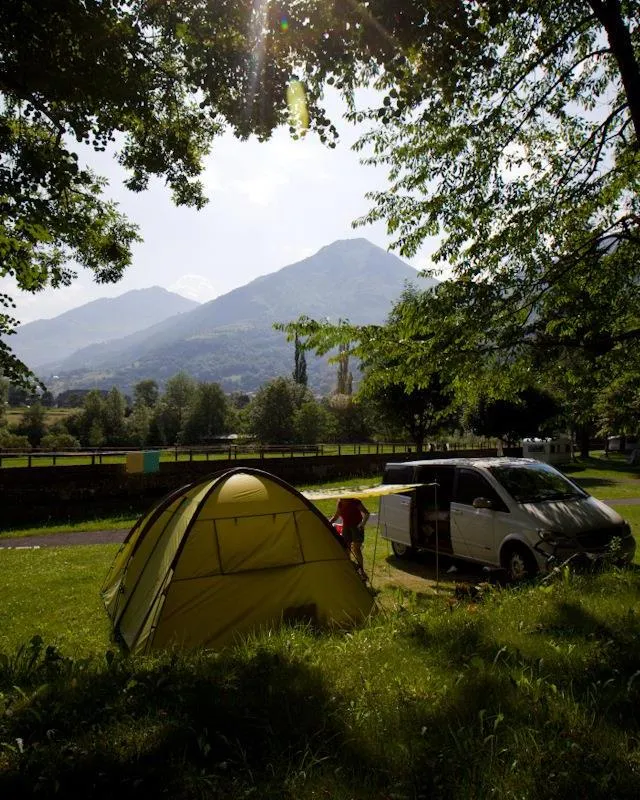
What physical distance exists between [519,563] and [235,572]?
15.5 ft

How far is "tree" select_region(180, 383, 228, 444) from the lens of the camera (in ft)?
320

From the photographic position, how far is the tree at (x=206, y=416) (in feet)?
320

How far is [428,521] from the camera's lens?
1123 centimetres

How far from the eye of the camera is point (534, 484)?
9367 mm

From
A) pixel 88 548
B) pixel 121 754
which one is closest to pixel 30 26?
pixel 121 754

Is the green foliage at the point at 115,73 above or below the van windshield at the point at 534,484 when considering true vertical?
above

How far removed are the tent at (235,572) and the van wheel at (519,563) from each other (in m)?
2.81

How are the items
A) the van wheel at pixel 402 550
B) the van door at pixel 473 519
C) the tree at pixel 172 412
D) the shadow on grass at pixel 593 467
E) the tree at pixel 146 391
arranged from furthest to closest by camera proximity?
→ the tree at pixel 146 391
the tree at pixel 172 412
the shadow on grass at pixel 593 467
the van wheel at pixel 402 550
the van door at pixel 473 519

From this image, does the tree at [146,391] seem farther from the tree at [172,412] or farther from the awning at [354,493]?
the awning at [354,493]

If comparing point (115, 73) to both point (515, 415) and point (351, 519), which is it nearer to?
point (351, 519)

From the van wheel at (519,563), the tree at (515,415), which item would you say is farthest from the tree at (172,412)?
the van wheel at (519,563)

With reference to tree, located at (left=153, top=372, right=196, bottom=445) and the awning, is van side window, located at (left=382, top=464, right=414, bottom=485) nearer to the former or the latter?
the awning

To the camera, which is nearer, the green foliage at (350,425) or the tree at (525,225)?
the tree at (525,225)

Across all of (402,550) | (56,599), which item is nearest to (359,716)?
(56,599)
